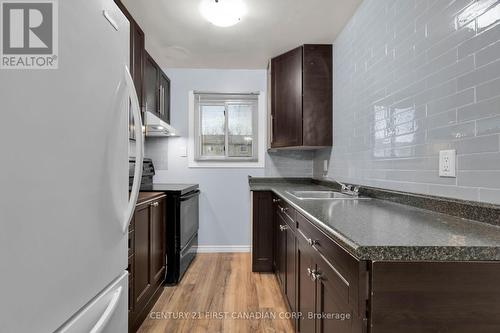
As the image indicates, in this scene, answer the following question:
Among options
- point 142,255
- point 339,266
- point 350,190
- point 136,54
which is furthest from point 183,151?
point 339,266

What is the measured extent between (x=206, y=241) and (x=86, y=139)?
2.95 metres

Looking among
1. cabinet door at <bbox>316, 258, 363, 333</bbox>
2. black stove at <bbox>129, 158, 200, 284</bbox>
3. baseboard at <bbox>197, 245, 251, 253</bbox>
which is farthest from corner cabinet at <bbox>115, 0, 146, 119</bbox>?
baseboard at <bbox>197, 245, 251, 253</bbox>

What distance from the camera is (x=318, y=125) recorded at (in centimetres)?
278

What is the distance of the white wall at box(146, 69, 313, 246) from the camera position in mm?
3457

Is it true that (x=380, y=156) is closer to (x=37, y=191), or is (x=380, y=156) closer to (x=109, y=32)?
(x=109, y=32)

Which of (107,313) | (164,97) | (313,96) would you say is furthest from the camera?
(164,97)

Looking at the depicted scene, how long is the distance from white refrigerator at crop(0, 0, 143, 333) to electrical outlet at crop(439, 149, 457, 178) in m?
1.30

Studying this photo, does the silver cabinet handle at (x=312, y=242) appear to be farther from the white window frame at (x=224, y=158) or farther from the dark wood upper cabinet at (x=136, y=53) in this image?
the white window frame at (x=224, y=158)

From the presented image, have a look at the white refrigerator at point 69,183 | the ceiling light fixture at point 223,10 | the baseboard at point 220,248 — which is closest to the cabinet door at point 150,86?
the ceiling light fixture at point 223,10

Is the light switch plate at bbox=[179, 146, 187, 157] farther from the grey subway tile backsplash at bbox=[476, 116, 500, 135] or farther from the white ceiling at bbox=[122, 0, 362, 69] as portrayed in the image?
the grey subway tile backsplash at bbox=[476, 116, 500, 135]

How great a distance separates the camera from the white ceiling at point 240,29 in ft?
6.84

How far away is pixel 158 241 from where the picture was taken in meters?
2.23

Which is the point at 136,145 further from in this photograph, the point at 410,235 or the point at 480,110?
the point at 480,110

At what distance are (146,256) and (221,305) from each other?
723mm
